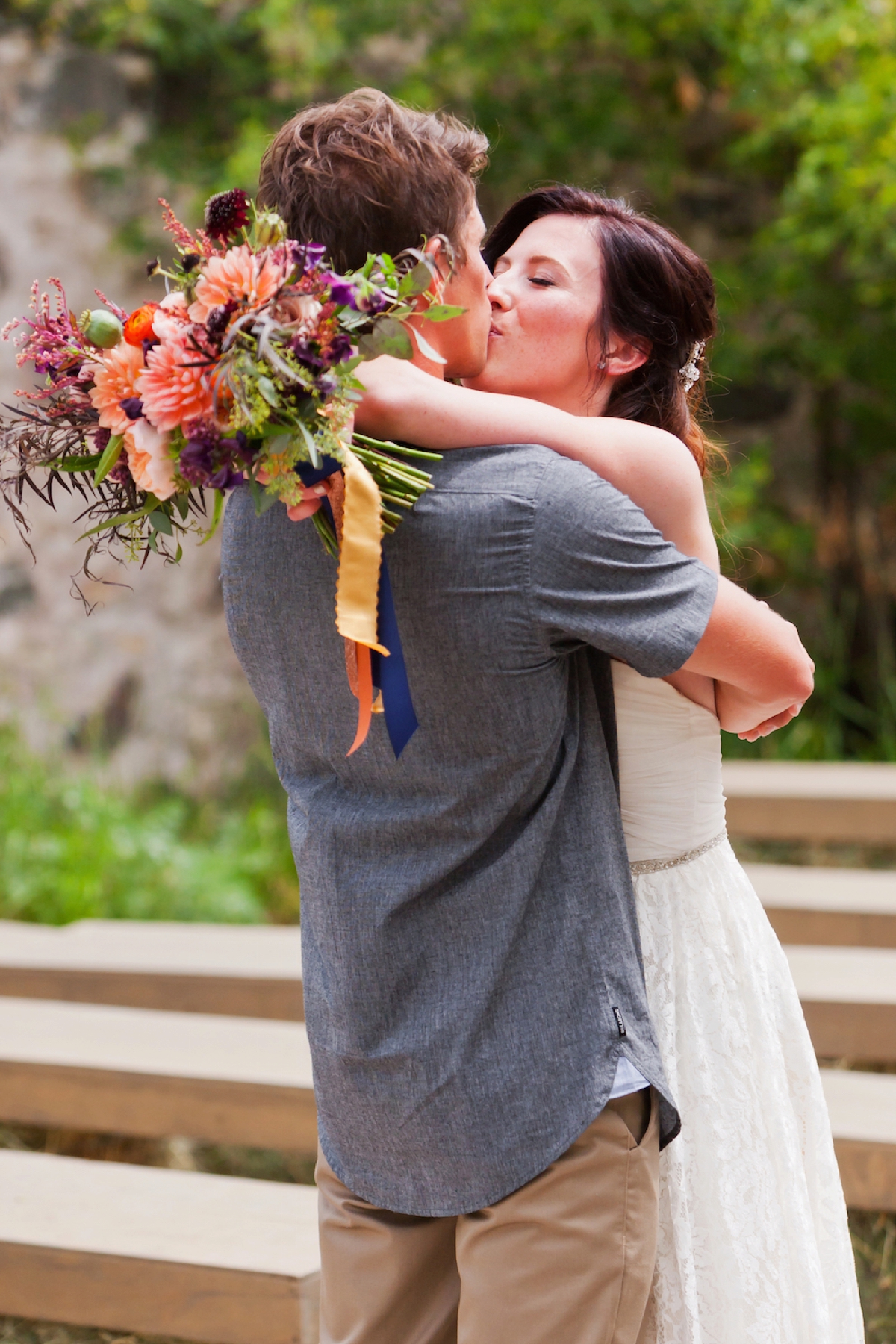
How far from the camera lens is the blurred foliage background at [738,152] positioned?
13.4 ft

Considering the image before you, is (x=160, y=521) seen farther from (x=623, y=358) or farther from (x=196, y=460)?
(x=623, y=358)

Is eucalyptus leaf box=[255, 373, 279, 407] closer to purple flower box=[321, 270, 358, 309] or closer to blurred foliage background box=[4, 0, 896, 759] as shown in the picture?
purple flower box=[321, 270, 358, 309]

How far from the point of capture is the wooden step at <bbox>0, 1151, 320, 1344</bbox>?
193cm

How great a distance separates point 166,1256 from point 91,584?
249 cm

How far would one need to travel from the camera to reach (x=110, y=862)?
3.86 metres

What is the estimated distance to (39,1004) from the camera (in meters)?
3.05

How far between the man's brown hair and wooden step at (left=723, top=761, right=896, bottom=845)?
2802 millimetres

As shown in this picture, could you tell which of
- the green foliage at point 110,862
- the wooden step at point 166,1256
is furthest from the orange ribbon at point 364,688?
the green foliage at point 110,862

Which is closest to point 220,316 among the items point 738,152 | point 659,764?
point 659,764

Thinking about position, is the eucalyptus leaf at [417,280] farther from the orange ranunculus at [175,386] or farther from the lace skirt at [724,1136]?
the lace skirt at [724,1136]

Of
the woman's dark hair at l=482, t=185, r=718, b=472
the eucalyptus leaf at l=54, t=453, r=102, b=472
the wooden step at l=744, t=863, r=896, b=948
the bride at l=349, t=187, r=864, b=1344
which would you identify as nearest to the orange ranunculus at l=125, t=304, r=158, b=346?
the eucalyptus leaf at l=54, t=453, r=102, b=472

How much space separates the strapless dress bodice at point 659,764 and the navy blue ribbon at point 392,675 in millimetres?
276

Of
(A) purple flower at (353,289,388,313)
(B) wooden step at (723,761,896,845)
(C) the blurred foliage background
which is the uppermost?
(C) the blurred foliage background

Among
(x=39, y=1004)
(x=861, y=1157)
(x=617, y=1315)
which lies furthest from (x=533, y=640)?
(x=39, y=1004)
